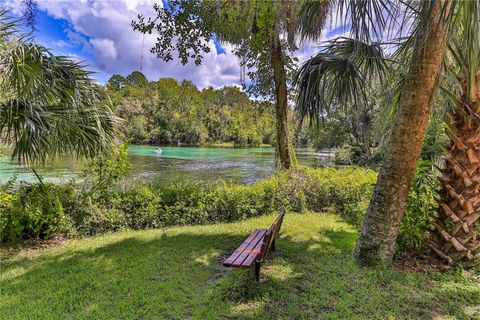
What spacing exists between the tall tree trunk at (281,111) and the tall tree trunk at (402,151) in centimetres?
434

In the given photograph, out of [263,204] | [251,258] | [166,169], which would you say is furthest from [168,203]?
[166,169]

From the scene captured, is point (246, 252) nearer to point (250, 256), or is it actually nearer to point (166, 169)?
point (250, 256)

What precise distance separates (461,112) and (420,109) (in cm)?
70

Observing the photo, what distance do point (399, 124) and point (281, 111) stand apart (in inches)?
177

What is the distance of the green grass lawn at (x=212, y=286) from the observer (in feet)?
8.73

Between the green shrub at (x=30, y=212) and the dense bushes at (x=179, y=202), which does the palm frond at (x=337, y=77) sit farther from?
the green shrub at (x=30, y=212)

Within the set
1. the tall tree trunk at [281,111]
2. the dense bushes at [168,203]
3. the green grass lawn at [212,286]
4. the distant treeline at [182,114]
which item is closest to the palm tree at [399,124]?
the green grass lawn at [212,286]

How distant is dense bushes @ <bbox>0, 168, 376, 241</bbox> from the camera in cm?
500

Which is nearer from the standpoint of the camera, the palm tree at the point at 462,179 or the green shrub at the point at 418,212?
the palm tree at the point at 462,179

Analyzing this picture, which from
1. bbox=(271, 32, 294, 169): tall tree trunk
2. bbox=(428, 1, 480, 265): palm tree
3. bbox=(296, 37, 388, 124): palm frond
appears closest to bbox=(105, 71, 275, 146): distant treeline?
bbox=(271, 32, 294, 169): tall tree trunk

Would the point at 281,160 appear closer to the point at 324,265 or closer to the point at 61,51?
the point at 324,265

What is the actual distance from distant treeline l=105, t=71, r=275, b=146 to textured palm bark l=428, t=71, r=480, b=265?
45.2m

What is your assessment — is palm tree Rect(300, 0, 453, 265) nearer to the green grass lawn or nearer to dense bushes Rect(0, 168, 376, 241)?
the green grass lawn

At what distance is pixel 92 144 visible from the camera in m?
5.09
